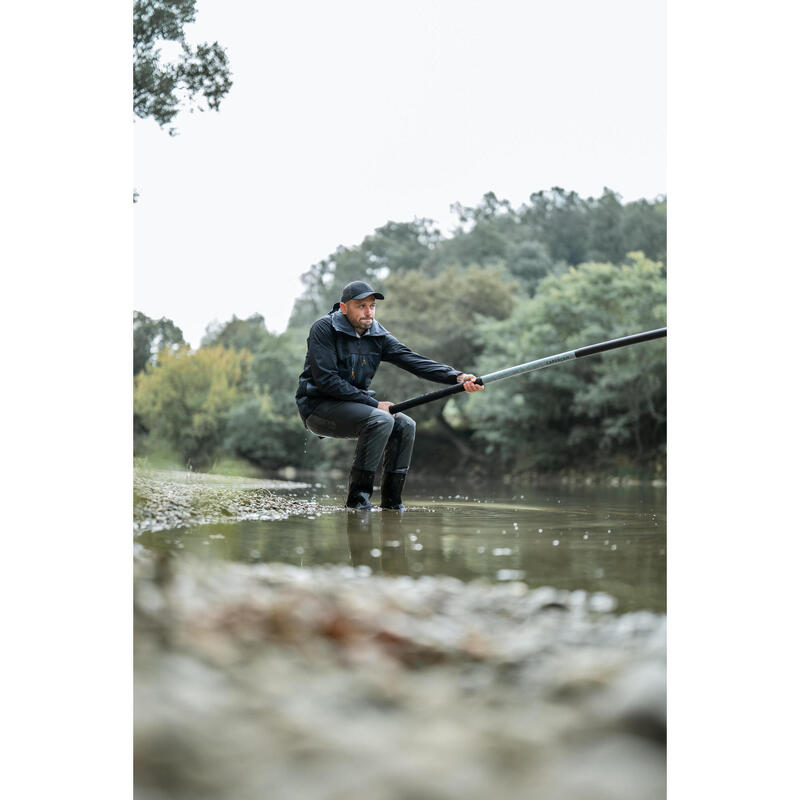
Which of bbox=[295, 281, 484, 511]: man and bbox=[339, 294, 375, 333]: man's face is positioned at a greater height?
bbox=[339, 294, 375, 333]: man's face

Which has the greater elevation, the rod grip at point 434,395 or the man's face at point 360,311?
the man's face at point 360,311

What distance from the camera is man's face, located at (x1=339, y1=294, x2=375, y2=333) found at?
4852 millimetres

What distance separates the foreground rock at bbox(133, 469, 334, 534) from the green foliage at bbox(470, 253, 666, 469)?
22.7ft

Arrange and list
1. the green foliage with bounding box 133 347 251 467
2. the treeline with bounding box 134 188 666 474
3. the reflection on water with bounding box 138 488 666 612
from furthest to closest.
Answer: the treeline with bounding box 134 188 666 474
the green foliage with bounding box 133 347 251 467
the reflection on water with bounding box 138 488 666 612

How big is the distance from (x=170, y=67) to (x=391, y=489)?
2.66 m

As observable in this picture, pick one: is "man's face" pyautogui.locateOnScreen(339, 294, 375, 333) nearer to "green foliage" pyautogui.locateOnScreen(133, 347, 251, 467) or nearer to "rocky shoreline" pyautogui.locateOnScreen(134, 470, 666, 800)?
"green foliage" pyautogui.locateOnScreen(133, 347, 251, 467)

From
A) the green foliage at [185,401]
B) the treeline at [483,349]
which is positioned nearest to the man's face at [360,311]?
the treeline at [483,349]

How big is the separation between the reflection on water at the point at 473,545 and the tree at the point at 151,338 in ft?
5.64

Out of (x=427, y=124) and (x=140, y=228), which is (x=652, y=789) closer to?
(x=140, y=228)

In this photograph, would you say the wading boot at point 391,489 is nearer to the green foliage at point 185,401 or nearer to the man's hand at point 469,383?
the man's hand at point 469,383

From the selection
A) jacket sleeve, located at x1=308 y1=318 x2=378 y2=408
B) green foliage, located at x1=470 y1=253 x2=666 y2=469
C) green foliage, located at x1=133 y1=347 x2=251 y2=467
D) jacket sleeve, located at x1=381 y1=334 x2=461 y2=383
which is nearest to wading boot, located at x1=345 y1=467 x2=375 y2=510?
jacket sleeve, located at x1=308 y1=318 x2=378 y2=408

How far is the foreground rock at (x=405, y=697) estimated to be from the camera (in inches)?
99.7

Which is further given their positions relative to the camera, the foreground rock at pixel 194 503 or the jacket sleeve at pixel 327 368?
the jacket sleeve at pixel 327 368
